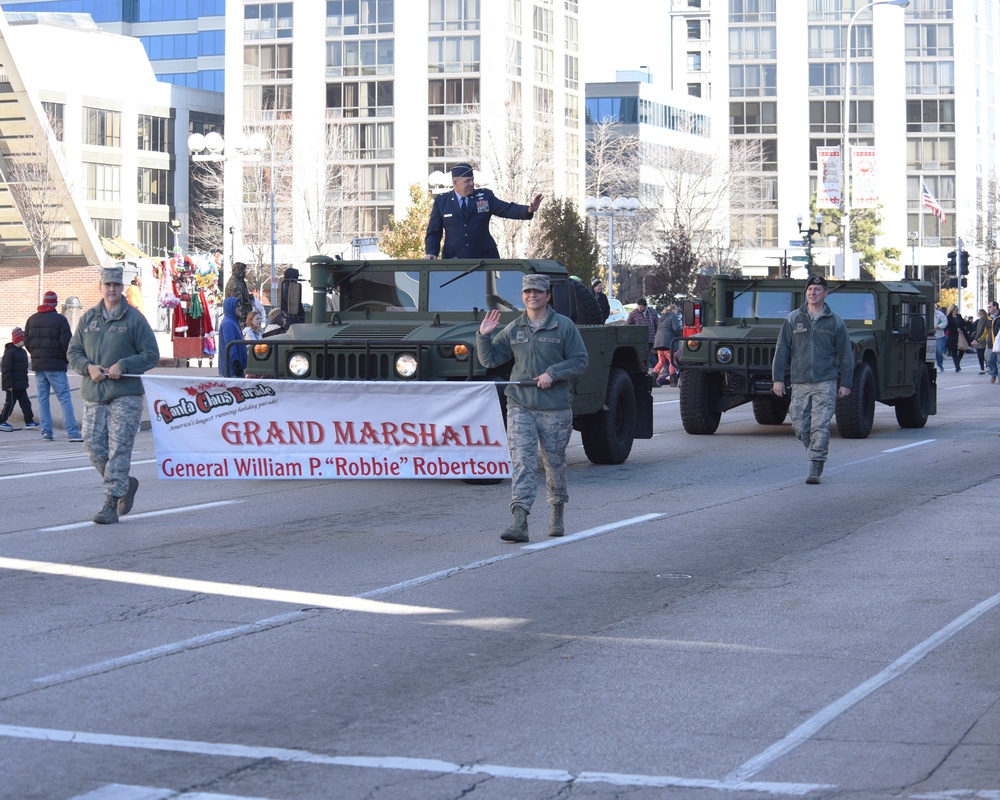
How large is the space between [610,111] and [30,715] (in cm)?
10784

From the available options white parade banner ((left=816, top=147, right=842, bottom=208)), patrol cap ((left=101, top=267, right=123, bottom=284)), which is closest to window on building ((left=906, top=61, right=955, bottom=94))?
white parade banner ((left=816, top=147, right=842, bottom=208))

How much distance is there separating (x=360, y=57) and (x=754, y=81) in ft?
91.0

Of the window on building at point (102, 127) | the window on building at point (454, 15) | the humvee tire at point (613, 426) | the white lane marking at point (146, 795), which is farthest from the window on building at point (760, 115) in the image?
the white lane marking at point (146, 795)

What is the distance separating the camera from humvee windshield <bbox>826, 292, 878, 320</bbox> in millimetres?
20906

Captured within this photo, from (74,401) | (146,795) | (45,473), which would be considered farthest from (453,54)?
(146,795)

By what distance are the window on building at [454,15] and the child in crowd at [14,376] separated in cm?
8333

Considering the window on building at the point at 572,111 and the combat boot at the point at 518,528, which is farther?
the window on building at the point at 572,111

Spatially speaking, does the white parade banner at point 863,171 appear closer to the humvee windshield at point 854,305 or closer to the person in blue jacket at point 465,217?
the humvee windshield at point 854,305

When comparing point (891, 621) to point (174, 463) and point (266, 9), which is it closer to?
point (174, 463)

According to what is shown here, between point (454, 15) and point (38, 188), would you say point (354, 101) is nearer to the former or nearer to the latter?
point (454, 15)

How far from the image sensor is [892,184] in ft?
364

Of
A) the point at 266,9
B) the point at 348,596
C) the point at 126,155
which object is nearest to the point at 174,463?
the point at 348,596

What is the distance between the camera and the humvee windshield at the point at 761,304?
21.3 meters

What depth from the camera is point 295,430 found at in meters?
12.4
